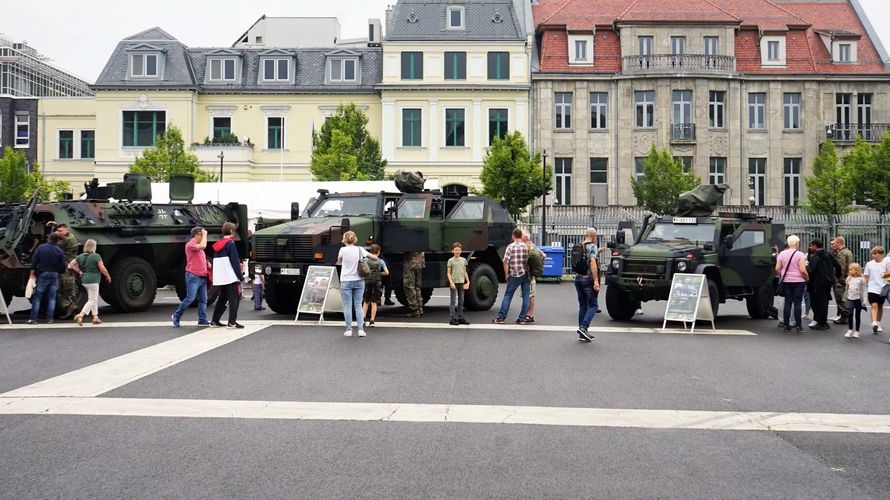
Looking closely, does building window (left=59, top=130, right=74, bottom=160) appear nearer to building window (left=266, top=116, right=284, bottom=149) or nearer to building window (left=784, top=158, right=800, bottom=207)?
building window (left=266, top=116, right=284, bottom=149)

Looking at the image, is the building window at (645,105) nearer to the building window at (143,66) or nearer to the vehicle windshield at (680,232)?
the building window at (143,66)

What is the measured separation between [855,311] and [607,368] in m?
6.73

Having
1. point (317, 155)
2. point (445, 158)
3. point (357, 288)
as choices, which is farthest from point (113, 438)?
point (445, 158)

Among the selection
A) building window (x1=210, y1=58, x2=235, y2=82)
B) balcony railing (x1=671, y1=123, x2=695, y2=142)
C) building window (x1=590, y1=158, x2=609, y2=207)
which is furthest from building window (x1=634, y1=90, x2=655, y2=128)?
building window (x1=210, y1=58, x2=235, y2=82)

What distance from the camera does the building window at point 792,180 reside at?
44750 millimetres

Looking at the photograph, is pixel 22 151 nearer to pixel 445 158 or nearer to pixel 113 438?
pixel 445 158

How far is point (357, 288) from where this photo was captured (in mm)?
13508

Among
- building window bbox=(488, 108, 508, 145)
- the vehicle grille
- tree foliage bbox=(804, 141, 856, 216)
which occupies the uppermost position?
building window bbox=(488, 108, 508, 145)

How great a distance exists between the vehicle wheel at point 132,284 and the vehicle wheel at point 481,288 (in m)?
6.55

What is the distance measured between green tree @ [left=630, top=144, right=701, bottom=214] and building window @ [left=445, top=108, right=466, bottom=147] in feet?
32.3

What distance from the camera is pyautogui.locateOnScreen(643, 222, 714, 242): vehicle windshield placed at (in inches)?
657

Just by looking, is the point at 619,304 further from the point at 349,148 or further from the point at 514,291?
the point at 349,148

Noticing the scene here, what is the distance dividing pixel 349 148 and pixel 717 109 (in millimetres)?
19108

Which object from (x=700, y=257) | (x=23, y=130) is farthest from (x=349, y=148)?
(x=700, y=257)
